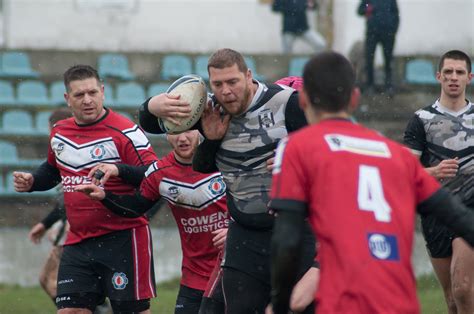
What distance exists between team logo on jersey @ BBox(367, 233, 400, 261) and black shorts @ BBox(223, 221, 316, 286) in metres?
1.69

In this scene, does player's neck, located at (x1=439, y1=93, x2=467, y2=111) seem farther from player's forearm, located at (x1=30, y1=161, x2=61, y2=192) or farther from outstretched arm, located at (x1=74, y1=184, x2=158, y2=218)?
player's forearm, located at (x1=30, y1=161, x2=61, y2=192)

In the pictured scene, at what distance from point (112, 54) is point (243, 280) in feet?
33.9

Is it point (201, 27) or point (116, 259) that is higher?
point (201, 27)

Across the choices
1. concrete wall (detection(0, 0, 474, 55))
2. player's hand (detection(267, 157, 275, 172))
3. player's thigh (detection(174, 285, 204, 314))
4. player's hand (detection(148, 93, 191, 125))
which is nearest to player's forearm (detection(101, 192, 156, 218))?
player's thigh (detection(174, 285, 204, 314))

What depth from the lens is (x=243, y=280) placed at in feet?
18.8

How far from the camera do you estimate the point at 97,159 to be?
722 centimetres

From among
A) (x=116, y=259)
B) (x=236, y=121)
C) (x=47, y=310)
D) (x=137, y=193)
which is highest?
(x=236, y=121)

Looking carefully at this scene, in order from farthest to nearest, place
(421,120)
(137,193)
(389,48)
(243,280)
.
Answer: (389,48) < (421,120) < (137,193) < (243,280)

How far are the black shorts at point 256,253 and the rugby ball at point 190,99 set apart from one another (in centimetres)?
67

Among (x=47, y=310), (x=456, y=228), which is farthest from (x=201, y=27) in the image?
(x=456, y=228)

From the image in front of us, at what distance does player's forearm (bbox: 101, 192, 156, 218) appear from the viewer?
23.1ft

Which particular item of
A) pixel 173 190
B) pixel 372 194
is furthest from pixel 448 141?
pixel 372 194

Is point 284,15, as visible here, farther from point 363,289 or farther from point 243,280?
point 363,289

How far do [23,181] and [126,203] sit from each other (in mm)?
900
